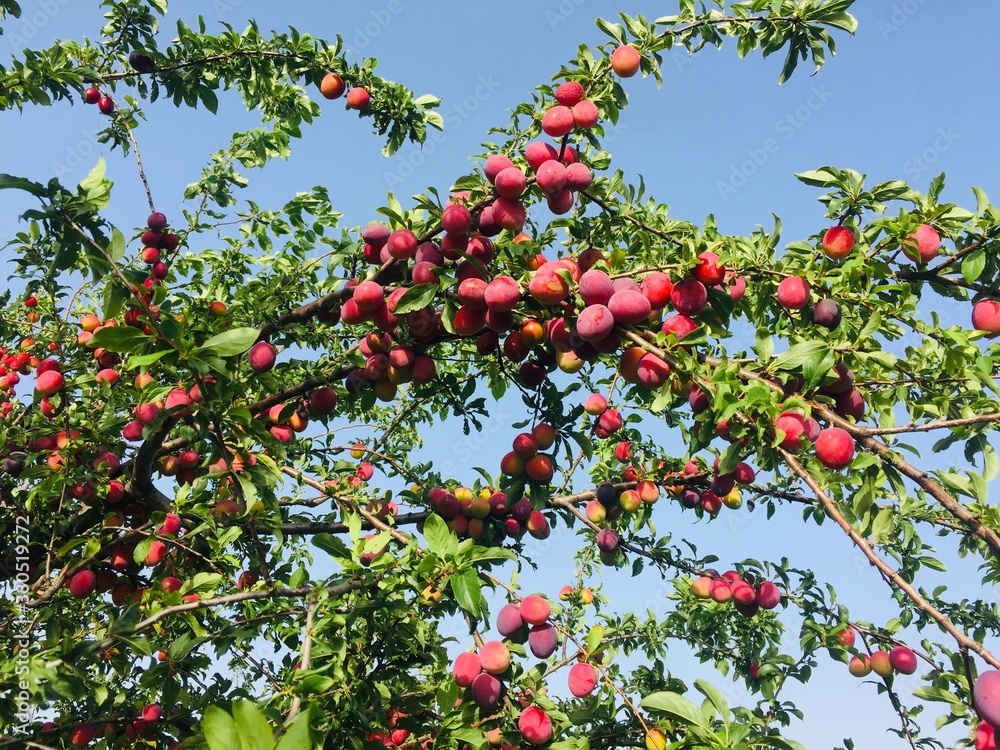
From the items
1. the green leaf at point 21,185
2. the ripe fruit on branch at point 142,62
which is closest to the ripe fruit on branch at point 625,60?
the green leaf at point 21,185

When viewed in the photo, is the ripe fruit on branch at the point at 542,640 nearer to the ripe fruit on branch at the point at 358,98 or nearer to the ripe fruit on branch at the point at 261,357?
the ripe fruit on branch at the point at 261,357

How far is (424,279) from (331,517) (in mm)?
1730

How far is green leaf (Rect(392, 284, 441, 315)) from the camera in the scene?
2.26 m

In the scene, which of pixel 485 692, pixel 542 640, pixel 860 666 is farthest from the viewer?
pixel 860 666

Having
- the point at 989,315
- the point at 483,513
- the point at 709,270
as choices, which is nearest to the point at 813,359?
the point at 709,270

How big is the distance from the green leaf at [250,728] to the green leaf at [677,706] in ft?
4.57

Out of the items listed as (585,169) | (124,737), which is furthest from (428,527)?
(124,737)

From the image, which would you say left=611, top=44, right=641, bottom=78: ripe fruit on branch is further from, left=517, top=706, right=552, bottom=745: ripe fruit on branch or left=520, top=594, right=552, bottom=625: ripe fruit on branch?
left=517, top=706, right=552, bottom=745: ripe fruit on branch

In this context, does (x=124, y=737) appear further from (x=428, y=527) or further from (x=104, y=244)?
(x=104, y=244)

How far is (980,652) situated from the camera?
1.42 m

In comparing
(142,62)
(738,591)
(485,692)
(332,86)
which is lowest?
(485,692)

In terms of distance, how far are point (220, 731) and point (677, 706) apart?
1.49 metres

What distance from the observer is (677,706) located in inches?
77.0

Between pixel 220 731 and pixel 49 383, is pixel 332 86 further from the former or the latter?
pixel 220 731
